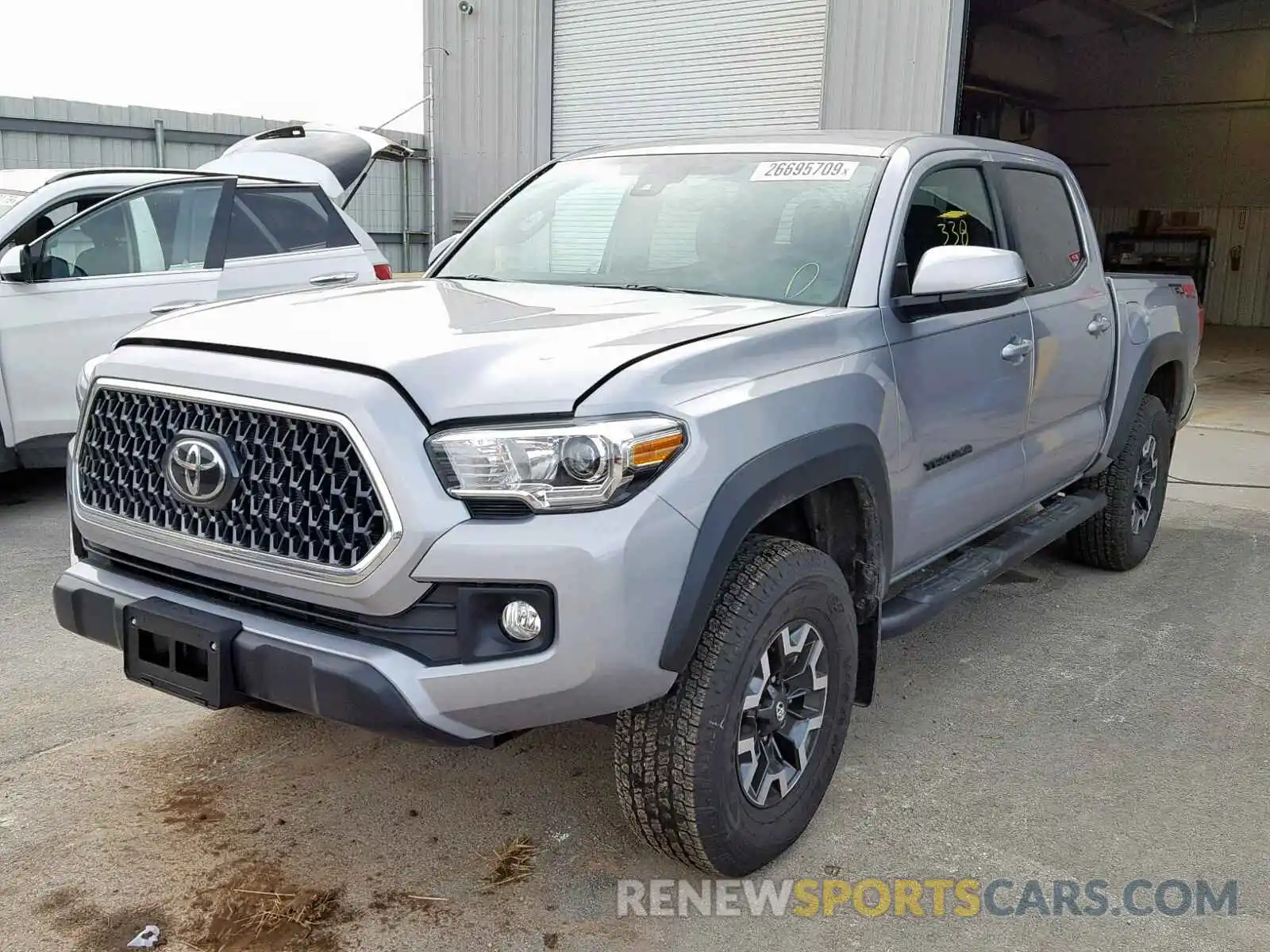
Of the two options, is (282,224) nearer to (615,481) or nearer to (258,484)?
(258,484)

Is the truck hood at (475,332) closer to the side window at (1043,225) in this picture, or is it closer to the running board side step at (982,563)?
the running board side step at (982,563)

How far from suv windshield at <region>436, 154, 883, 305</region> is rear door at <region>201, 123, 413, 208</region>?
12.1 ft

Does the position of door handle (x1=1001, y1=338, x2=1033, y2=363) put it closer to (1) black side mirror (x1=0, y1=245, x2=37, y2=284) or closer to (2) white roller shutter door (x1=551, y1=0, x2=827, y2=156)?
(1) black side mirror (x1=0, y1=245, x2=37, y2=284)

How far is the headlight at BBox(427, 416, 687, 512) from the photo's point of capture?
7.57 feet

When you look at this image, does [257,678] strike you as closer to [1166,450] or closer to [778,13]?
[1166,450]

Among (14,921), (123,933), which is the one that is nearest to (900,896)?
(123,933)

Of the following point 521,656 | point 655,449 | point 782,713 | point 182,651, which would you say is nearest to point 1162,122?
point 782,713

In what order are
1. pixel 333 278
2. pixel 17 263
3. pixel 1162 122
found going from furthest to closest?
1. pixel 1162 122
2. pixel 333 278
3. pixel 17 263

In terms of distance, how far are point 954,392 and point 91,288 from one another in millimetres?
4589

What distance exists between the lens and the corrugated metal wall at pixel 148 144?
1134 cm

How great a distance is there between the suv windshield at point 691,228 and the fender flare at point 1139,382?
2.02 m

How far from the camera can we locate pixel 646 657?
2359mm

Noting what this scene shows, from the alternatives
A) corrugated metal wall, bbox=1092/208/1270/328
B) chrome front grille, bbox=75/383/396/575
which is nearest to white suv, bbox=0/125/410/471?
chrome front grille, bbox=75/383/396/575

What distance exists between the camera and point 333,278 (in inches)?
254
